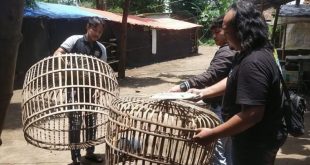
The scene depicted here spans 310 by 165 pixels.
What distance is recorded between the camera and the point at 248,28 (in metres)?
2.30

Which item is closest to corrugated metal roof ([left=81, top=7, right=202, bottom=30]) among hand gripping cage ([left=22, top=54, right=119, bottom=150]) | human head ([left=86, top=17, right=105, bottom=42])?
human head ([left=86, top=17, right=105, bottom=42])

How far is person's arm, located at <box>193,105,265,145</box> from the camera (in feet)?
7.16

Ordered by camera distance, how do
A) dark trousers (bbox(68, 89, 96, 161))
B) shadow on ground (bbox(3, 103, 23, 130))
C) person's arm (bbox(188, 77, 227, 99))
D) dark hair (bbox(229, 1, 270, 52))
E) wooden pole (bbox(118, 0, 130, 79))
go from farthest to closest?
wooden pole (bbox(118, 0, 130, 79)), shadow on ground (bbox(3, 103, 23, 130)), dark trousers (bbox(68, 89, 96, 161)), person's arm (bbox(188, 77, 227, 99)), dark hair (bbox(229, 1, 270, 52))

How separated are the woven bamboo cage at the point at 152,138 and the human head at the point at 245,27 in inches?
20.2

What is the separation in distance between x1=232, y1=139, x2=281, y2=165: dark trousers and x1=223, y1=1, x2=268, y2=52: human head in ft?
1.92

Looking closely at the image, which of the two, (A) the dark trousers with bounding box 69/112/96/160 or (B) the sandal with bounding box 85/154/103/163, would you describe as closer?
(A) the dark trousers with bounding box 69/112/96/160

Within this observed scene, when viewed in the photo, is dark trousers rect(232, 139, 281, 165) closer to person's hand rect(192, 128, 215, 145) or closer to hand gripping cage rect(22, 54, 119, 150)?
person's hand rect(192, 128, 215, 145)

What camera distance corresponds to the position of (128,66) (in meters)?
17.1

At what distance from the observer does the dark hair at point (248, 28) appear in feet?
7.55

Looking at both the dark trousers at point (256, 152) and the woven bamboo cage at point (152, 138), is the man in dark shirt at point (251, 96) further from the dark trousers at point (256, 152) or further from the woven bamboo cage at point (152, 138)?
the woven bamboo cage at point (152, 138)

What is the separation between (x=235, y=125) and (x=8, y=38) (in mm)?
1576

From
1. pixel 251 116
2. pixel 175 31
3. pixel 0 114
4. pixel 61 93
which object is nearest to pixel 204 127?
pixel 251 116

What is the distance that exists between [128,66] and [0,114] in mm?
16249

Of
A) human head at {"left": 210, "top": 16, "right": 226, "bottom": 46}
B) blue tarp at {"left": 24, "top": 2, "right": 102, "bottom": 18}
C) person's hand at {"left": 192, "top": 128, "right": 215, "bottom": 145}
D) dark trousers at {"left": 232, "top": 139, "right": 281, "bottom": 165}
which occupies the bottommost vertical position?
dark trousers at {"left": 232, "top": 139, "right": 281, "bottom": 165}
